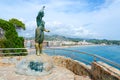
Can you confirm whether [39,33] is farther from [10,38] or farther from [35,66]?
[10,38]

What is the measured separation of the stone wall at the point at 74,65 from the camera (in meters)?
11.4

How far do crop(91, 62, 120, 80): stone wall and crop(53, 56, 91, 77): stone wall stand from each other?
3.10ft

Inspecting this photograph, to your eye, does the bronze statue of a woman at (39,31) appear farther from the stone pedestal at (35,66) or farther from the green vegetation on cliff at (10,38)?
the green vegetation on cliff at (10,38)

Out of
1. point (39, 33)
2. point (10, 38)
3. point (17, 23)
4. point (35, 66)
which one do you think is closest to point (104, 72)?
point (35, 66)

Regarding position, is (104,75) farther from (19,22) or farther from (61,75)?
(19,22)

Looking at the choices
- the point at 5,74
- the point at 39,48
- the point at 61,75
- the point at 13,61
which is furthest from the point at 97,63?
the point at 13,61

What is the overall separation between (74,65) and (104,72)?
15.5 ft

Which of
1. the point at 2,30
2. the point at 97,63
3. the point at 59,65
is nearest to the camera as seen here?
the point at 97,63

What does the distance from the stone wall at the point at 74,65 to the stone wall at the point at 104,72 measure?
3.10 ft

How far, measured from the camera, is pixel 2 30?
127 feet

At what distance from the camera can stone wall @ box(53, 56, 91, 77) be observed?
37.6 feet

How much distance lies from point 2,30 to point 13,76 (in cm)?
2869

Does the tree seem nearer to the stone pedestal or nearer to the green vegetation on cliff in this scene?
the green vegetation on cliff

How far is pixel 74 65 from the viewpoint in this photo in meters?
→ 13.3
